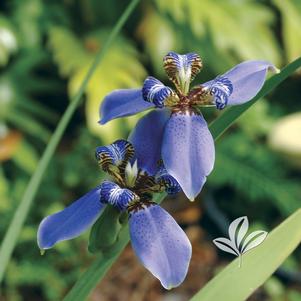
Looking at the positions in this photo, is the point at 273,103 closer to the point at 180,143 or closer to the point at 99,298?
the point at 99,298

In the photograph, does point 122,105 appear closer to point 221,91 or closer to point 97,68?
point 221,91

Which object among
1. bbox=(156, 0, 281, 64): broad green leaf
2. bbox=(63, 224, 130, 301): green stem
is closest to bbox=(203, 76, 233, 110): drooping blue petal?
bbox=(63, 224, 130, 301): green stem

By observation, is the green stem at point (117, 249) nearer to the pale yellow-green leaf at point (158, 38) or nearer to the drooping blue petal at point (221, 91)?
the drooping blue petal at point (221, 91)

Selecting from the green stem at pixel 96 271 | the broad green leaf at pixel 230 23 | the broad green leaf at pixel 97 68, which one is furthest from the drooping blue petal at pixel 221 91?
the broad green leaf at pixel 230 23

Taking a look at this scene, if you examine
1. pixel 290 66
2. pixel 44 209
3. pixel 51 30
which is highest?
pixel 290 66

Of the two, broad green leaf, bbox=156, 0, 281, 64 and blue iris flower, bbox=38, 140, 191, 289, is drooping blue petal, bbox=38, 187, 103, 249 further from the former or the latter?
broad green leaf, bbox=156, 0, 281, 64

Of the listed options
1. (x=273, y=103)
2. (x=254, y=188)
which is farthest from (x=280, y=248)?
(x=273, y=103)
